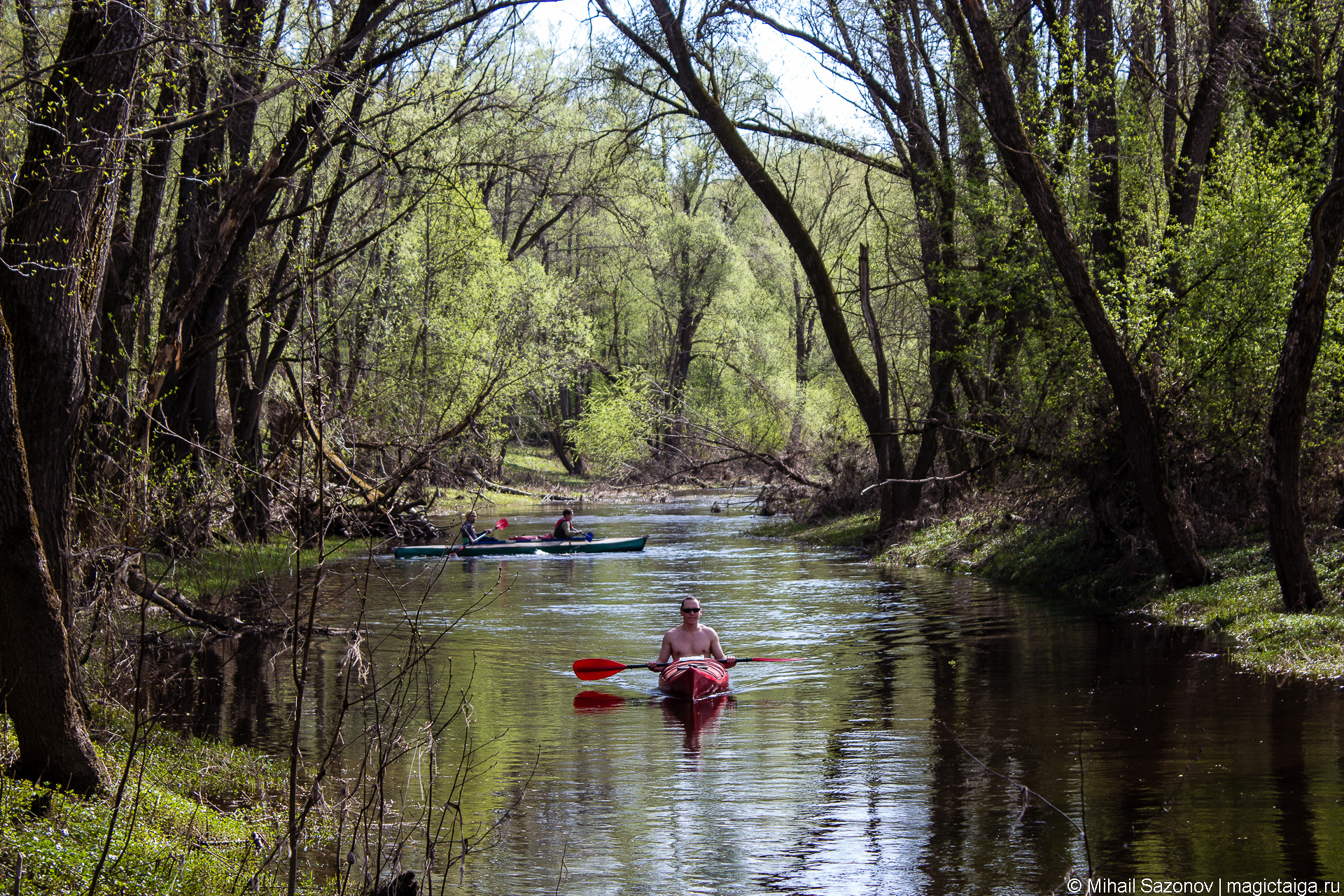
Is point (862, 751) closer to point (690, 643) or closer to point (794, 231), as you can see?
point (690, 643)

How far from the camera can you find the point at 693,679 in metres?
11.6

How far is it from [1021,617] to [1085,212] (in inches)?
226

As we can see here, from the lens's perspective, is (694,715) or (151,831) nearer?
(151,831)

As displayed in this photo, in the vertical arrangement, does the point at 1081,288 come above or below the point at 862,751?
above

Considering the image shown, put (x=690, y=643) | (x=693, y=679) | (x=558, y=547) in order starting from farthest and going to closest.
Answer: (x=558, y=547)
(x=690, y=643)
(x=693, y=679)

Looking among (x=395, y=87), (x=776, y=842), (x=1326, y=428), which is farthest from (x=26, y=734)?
(x=1326, y=428)

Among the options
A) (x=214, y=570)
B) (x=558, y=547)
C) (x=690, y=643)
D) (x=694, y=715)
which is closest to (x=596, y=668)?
(x=690, y=643)

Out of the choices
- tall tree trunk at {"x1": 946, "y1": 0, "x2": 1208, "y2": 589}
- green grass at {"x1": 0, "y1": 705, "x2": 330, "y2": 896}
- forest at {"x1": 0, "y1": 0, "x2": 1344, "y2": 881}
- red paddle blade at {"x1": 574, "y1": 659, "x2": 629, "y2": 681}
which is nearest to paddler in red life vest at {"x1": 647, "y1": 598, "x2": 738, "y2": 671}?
red paddle blade at {"x1": 574, "y1": 659, "x2": 629, "y2": 681}

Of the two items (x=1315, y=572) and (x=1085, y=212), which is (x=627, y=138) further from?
(x=1315, y=572)

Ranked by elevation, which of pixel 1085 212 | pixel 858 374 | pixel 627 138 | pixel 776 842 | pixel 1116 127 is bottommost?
pixel 776 842

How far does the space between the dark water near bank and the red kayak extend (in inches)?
8.3

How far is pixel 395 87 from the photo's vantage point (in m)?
15.3

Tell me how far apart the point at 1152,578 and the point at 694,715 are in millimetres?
7610

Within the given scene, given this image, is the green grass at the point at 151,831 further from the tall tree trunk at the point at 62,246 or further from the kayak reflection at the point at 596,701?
the kayak reflection at the point at 596,701
